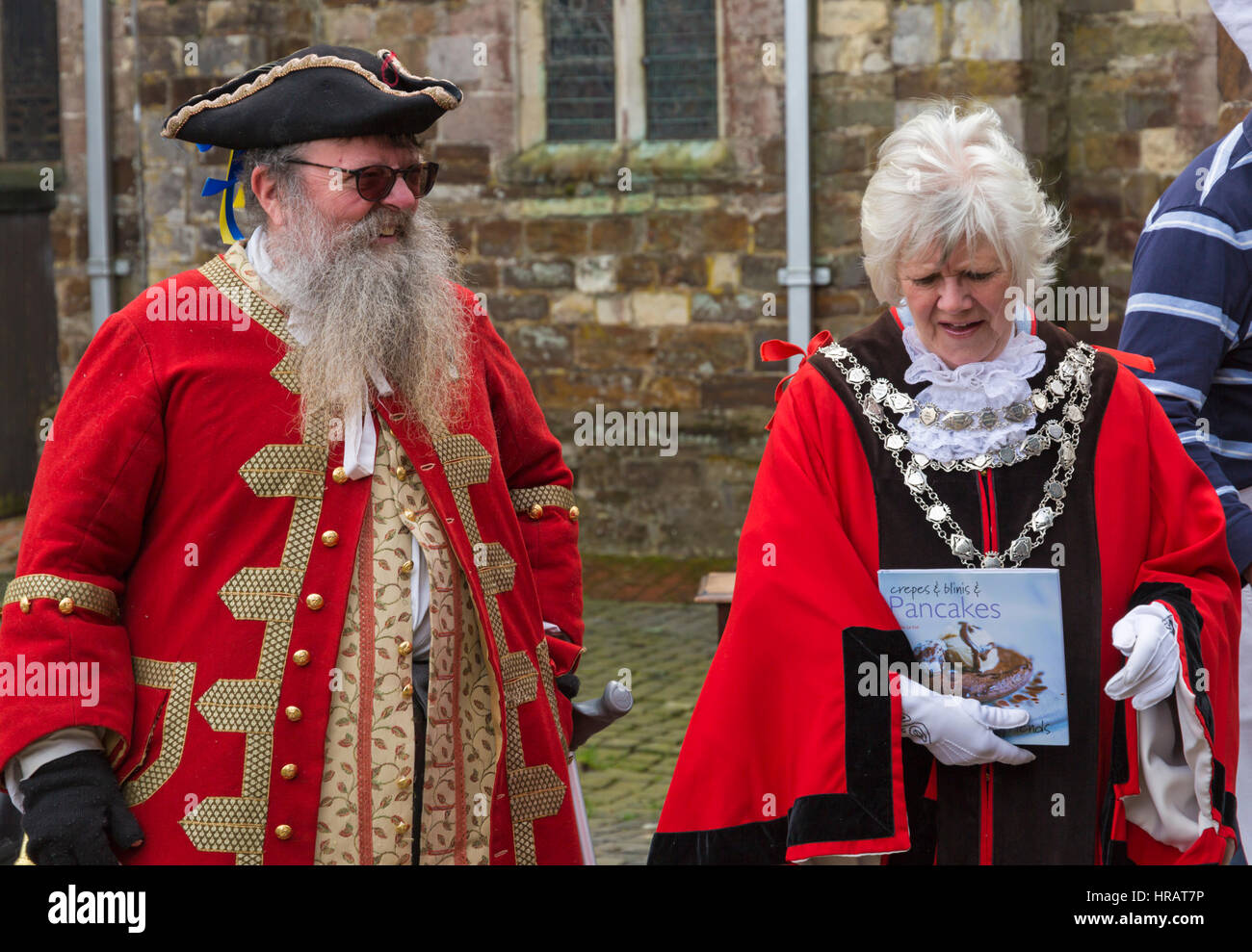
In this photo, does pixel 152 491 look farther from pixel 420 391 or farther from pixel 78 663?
pixel 420 391

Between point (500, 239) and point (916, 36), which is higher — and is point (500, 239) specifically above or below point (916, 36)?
below

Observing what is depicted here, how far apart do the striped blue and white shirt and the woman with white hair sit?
0.38m

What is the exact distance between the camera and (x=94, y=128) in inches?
402

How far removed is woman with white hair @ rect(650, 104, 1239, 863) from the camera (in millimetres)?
2529

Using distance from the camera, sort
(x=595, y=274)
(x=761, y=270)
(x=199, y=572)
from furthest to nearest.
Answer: (x=595, y=274) < (x=761, y=270) < (x=199, y=572)

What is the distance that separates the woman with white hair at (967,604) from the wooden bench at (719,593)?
5.74 ft

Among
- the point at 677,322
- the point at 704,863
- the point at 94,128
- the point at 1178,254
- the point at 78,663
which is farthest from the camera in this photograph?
the point at 94,128

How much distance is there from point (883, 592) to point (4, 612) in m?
1.40

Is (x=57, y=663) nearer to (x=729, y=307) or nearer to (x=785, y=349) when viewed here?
(x=785, y=349)

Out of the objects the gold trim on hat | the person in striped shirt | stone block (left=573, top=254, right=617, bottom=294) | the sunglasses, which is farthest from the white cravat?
stone block (left=573, top=254, right=617, bottom=294)

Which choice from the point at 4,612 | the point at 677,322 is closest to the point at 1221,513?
the point at 4,612

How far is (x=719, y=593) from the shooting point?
4.75m

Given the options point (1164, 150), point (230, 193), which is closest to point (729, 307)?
point (1164, 150)

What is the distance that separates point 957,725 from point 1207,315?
113 cm
